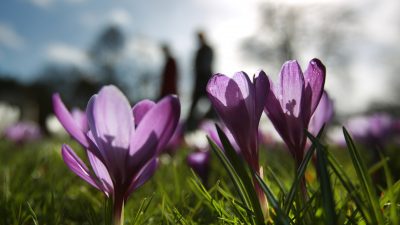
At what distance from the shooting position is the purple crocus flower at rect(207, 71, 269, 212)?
2.75 ft

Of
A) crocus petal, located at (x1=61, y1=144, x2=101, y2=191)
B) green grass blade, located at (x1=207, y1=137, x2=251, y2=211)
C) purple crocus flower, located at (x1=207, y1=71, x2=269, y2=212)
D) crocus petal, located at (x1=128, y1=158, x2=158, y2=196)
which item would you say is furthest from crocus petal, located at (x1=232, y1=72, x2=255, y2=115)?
crocus petal, located at (x1=61, y1=144, x2=101, y2=191)

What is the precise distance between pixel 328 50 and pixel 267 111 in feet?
90.0

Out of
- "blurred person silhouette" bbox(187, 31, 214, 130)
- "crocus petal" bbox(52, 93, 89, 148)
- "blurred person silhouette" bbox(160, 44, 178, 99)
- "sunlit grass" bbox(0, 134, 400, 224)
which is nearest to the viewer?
"crocus petal" bbox(52, 93, 89, 148)

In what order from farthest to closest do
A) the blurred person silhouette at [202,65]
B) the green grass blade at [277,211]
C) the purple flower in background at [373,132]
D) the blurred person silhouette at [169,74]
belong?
the blurred person silhouette at [202,65], the blurred person silhouette at [169,74], the purple flower in background at [373,132], the green grass blade at [277,211]

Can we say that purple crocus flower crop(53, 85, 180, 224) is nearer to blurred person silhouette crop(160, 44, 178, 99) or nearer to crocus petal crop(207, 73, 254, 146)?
crocus petal crop(207, 73, 254, 146)

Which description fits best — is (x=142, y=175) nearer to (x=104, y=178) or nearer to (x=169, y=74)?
(x=104, y=178)

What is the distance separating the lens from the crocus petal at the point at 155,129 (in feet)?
2.42

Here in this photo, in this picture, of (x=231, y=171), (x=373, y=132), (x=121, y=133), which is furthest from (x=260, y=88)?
(x=373, y=132)

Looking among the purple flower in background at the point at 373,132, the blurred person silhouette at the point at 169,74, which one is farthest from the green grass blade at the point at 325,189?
the blurred person silhouette at the point at 169,74

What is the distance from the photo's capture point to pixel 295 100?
0.87m

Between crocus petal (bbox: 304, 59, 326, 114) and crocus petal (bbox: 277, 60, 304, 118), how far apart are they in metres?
0.03

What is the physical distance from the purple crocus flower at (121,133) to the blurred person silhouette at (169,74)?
7.87 meters

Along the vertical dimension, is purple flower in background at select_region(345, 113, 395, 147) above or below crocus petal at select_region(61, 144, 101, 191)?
below

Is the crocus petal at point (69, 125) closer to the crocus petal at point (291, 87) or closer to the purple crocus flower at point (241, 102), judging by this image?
the purple crocus flower at point (241, 102)
